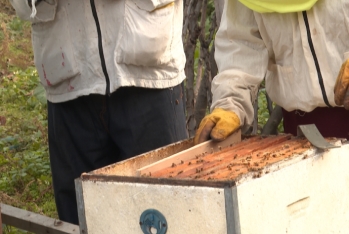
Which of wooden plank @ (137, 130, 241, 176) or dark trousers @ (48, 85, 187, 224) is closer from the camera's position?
wooden plank @ (137, 130, 241, 176)

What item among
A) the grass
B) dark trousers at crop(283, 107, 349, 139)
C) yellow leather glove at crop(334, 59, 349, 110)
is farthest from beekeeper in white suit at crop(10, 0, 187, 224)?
the grass

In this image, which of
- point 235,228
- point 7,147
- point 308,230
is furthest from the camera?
point 7,147

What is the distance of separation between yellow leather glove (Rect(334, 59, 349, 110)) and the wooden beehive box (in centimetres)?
25

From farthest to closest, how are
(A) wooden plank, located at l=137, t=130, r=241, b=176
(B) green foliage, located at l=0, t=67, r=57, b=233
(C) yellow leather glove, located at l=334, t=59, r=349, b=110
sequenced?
Result: (B) green foliage, located at l=0, t=67, r=57, b=233 < (C) yellow leather glove, located at l=334, t=59, r=349, b=110 < (A) wooden plank, located at l=137, t=130, r=241, b=176

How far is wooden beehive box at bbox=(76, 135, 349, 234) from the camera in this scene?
5.50ft

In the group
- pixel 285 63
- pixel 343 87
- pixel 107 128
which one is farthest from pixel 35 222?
pixel 343 87

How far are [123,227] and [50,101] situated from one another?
1.16 metres

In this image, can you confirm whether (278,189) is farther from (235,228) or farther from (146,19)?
(146,19)

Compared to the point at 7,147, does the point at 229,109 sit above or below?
above

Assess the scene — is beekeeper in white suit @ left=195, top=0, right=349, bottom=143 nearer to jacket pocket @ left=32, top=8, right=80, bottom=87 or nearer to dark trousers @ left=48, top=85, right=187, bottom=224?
dark trousers @ left=48, top=85, right=187, bottom=224

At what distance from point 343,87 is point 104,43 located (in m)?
0.97

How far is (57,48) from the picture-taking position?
2771mm

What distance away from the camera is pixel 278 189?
1.77m

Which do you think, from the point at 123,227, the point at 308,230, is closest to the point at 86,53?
the point at 123,227
